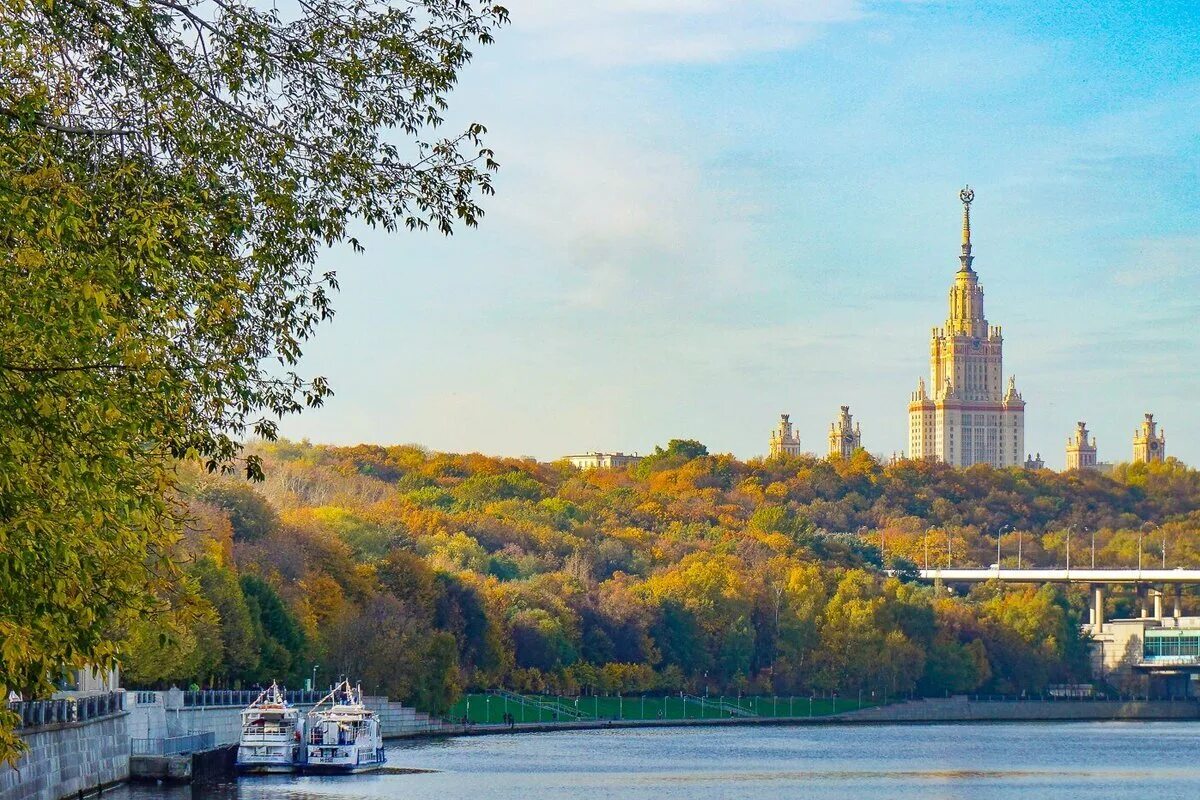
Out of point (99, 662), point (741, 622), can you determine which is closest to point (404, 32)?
point (99, 662)

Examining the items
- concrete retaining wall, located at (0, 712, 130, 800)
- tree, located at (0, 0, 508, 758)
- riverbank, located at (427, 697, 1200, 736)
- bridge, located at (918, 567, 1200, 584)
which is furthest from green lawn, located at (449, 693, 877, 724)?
A: tree, located at (0, 0, 508, 758)

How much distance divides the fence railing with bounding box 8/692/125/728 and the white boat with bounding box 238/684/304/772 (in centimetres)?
1022

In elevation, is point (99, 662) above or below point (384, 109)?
below

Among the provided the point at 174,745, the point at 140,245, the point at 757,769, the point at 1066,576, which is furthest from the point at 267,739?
the point at 1066,576

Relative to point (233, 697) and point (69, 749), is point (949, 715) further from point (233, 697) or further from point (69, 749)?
point (69, 749)

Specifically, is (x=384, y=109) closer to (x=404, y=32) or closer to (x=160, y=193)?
(x=404, y=32)

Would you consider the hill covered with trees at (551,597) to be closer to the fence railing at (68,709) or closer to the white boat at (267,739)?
the white boat at (267,739)

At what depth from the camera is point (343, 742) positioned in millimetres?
68938

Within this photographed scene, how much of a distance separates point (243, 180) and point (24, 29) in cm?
261

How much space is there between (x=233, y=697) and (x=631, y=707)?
52.2m

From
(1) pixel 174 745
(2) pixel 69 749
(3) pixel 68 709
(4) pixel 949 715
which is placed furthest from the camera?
(4) pixel 949 715

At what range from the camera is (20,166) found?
19094 millimetres

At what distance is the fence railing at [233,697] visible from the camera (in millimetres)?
67625

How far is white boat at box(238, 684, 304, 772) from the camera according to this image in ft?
220
